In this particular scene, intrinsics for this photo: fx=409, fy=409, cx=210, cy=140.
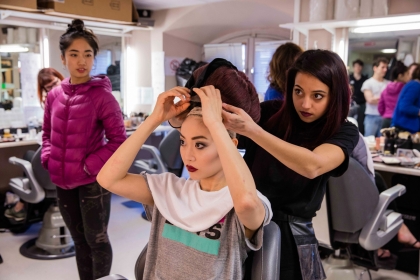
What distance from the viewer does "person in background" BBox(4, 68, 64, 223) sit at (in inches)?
123

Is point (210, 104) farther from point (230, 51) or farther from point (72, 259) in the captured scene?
point (230, 51)

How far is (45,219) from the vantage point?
3002mm

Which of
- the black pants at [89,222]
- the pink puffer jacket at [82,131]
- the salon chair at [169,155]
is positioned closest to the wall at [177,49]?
the salon chair at [169,155]

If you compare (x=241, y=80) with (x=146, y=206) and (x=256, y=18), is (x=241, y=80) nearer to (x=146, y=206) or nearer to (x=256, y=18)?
(x=146, y=206)

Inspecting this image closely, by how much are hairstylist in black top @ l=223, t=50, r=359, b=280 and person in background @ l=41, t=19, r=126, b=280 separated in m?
0.87

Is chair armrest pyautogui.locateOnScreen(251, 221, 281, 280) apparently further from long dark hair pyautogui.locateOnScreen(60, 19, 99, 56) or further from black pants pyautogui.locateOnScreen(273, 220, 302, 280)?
long dark hair pyautogui.locateOnScreen(60, 19, 99, 56)

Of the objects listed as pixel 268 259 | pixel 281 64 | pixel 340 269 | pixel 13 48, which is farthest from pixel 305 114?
pixel 13 48

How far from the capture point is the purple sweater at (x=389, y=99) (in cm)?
311

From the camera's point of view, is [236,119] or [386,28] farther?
[386,28]

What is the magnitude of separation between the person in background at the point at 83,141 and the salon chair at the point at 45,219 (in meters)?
0.99

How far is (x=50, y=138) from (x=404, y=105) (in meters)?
2.43

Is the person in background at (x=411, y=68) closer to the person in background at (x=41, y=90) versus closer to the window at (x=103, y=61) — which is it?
the person in background at (x=41, y=90)

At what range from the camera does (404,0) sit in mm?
2889

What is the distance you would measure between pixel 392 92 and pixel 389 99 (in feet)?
0.19
